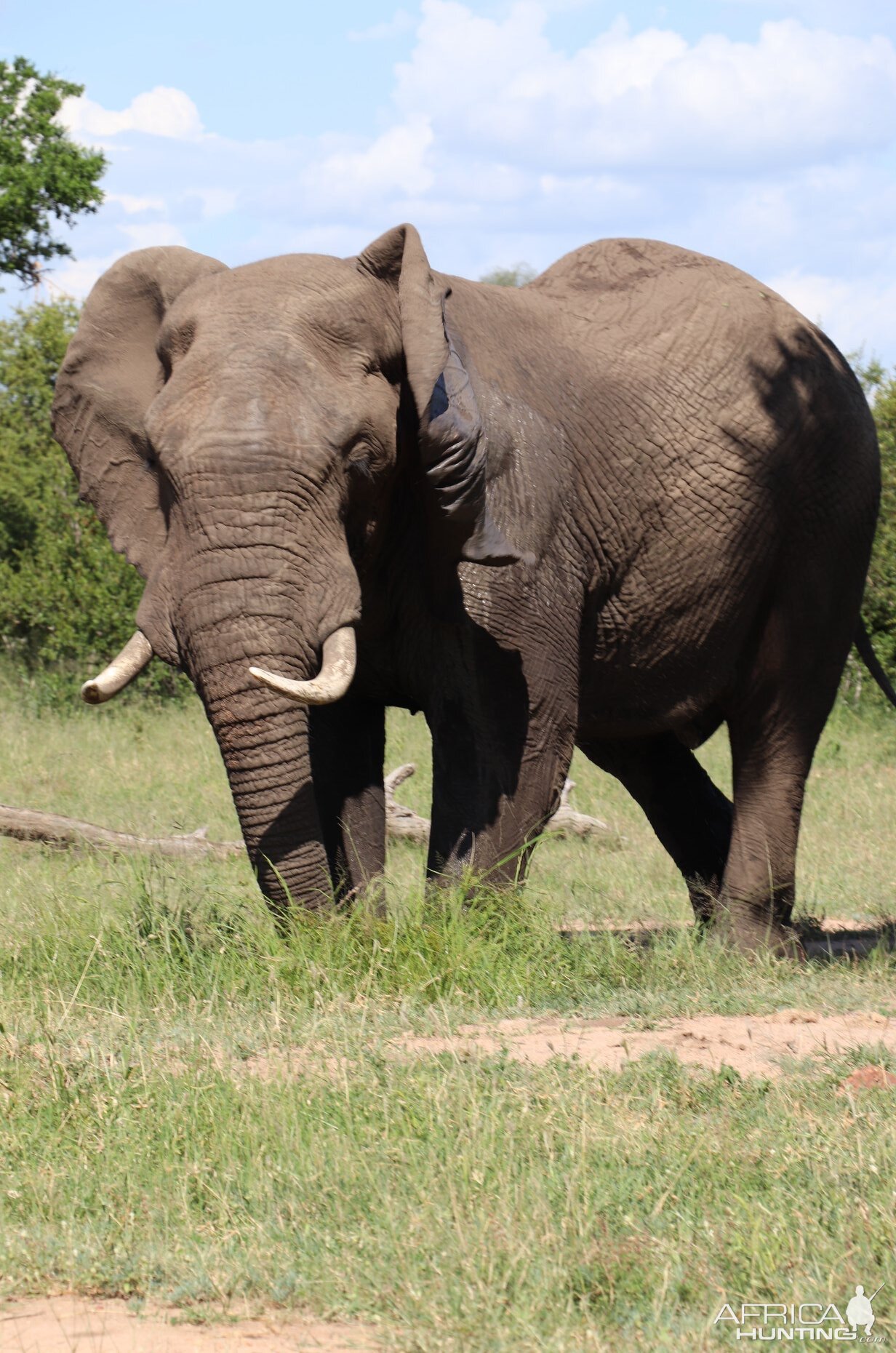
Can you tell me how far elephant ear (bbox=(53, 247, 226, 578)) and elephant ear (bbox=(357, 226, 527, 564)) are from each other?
2.66ft

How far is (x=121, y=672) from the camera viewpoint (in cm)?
575

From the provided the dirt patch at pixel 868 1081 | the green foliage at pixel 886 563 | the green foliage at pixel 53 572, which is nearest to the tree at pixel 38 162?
the green foliage at pixel 53 572

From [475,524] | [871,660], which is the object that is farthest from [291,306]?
[871,660]

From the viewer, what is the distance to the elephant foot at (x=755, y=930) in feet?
23.8

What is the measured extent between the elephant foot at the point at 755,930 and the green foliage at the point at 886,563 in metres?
7.68

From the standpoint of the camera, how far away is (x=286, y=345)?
5477 mm

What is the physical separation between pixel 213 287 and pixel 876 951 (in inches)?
141

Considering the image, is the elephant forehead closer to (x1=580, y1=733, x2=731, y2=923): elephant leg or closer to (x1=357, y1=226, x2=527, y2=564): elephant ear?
(x1=357, y1=226, x2=527, y2=564): elephant ear

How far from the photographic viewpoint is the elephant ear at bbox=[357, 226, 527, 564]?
18.5 feet

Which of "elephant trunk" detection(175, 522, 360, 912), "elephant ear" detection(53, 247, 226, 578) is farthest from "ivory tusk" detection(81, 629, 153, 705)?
"elephant ear" detection(53, 247, 226, 578)

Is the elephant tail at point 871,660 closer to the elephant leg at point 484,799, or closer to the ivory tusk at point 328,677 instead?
the elephant leg at point 484,799

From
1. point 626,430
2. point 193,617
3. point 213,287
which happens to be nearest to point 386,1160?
point 193,617

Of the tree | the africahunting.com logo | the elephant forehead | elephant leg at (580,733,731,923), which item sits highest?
the tree

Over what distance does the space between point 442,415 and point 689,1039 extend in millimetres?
2181
